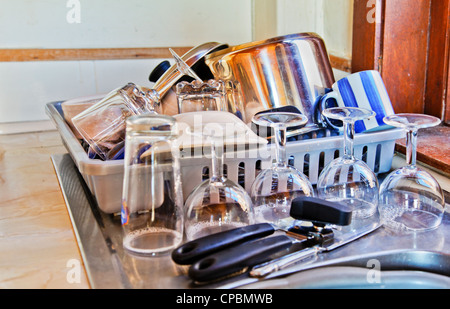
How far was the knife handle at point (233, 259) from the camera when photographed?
0.61 m

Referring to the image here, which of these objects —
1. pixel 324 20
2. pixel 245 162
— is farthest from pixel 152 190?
pixel 324 20

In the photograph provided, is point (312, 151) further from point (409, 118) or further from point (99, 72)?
point (99, 72)

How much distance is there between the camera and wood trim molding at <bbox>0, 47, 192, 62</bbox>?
1727mm

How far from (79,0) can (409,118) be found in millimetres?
1353

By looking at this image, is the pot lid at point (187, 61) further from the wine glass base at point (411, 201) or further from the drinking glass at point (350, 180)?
the wine glass base at point (411, 201)

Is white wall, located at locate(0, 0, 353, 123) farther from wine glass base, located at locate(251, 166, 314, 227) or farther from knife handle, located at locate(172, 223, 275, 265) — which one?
knife handle, located at locate(172, 223, 275, 265)

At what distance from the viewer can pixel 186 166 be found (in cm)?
81

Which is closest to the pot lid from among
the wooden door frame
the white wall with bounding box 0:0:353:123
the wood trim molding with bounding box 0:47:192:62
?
the wooden door frame

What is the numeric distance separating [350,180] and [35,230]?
1.75 feet

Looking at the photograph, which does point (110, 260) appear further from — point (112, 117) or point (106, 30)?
point (106, 30)

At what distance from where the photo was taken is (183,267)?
26.4 inches

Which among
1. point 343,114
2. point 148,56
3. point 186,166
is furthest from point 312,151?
point 148,56

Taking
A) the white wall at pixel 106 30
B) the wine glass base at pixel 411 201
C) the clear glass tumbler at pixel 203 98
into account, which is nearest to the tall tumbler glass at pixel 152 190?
the clear glass tumbler at pixel 203 98

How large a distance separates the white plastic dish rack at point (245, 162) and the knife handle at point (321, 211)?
15 cm
